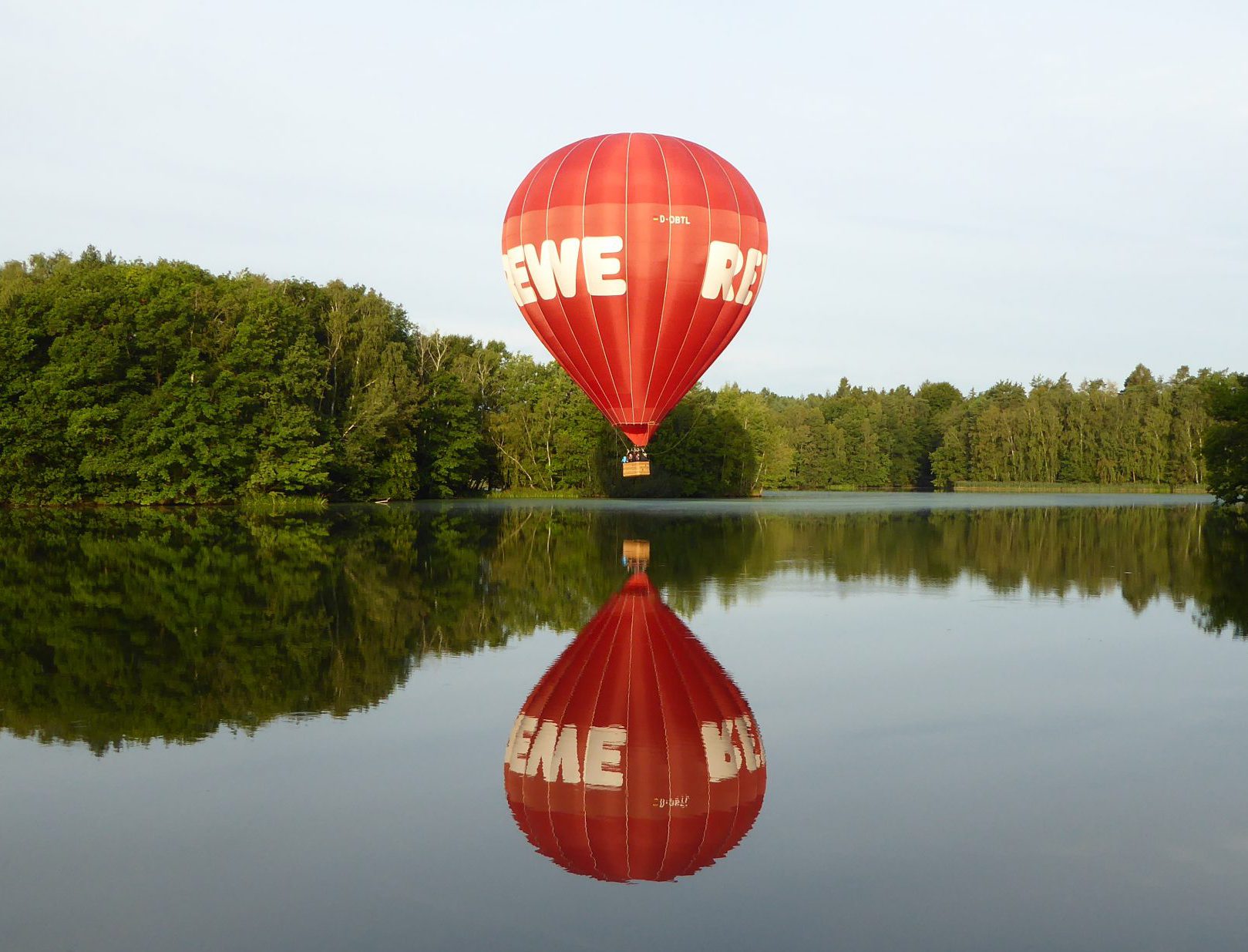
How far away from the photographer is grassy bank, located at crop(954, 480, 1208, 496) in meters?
79.4

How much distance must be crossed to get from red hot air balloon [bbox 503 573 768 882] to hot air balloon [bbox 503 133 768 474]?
1279 cm

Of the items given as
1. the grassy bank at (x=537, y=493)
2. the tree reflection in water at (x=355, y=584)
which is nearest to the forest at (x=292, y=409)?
the grassy bank at (x=537, y=493)

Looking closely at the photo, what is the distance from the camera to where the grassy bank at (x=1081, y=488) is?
261 ft

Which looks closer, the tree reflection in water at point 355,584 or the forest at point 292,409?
the tree reflection in water at point 355,584

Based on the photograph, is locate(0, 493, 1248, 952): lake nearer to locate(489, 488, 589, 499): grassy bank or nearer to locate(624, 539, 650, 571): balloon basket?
locate(624, 539, 650, 571): balloon basket

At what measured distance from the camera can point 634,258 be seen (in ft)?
69.3

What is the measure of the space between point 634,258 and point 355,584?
29.6ft

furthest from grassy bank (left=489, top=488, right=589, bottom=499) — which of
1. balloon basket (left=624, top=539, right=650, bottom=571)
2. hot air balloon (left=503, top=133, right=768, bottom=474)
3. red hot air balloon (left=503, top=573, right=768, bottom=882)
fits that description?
red hot air balloon (left=503, top=573, right=768, bottom=882)

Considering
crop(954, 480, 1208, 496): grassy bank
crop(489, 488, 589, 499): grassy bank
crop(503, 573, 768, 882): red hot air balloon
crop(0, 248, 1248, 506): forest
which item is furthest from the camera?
crop(954, 480, 1208, 496): grassy bank

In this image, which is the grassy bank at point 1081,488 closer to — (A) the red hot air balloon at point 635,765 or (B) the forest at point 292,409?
(B) the forest at point 292,409

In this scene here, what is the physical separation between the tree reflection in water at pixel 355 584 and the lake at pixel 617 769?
0.09 metres

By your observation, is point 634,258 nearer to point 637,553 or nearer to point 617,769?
point 637,553

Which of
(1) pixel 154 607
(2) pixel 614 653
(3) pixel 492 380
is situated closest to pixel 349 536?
(1) pixel 154 607

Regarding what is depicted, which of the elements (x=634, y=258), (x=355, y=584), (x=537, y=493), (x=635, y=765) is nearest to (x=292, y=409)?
(x=537, y=493)
